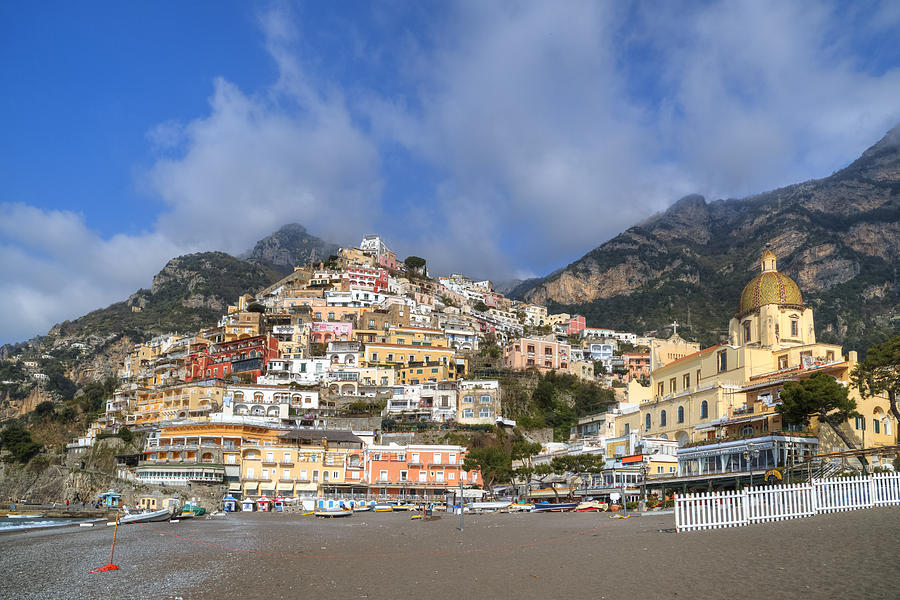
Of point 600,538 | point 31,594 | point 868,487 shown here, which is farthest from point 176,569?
point 868,487

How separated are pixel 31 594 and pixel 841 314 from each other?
5152 inches

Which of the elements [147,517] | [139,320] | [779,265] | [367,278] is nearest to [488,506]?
[147,517]

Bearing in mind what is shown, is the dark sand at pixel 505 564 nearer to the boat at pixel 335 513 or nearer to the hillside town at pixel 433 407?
the hillside town at pixel 433 407

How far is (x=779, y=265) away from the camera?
484 feet

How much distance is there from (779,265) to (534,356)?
3116 inches

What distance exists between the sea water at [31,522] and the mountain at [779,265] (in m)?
101

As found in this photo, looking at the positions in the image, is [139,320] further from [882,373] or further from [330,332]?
[882,373]

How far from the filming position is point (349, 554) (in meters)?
24.6

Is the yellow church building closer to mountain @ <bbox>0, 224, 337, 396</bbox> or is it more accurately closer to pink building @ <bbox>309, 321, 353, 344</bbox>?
pink building @ <bbox>309, 321, 353, 344</bbox>

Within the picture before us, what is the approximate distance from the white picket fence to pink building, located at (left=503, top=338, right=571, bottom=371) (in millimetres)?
65663

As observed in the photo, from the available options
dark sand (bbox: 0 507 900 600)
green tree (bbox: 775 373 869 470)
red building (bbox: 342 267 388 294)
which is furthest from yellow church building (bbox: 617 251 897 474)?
red building (bbox: 342 267 388 294)

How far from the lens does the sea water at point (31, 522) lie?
46216 millimetres

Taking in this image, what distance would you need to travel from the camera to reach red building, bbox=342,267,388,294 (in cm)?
11150

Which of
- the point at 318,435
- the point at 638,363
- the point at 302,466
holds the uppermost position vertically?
the point at 638,363
